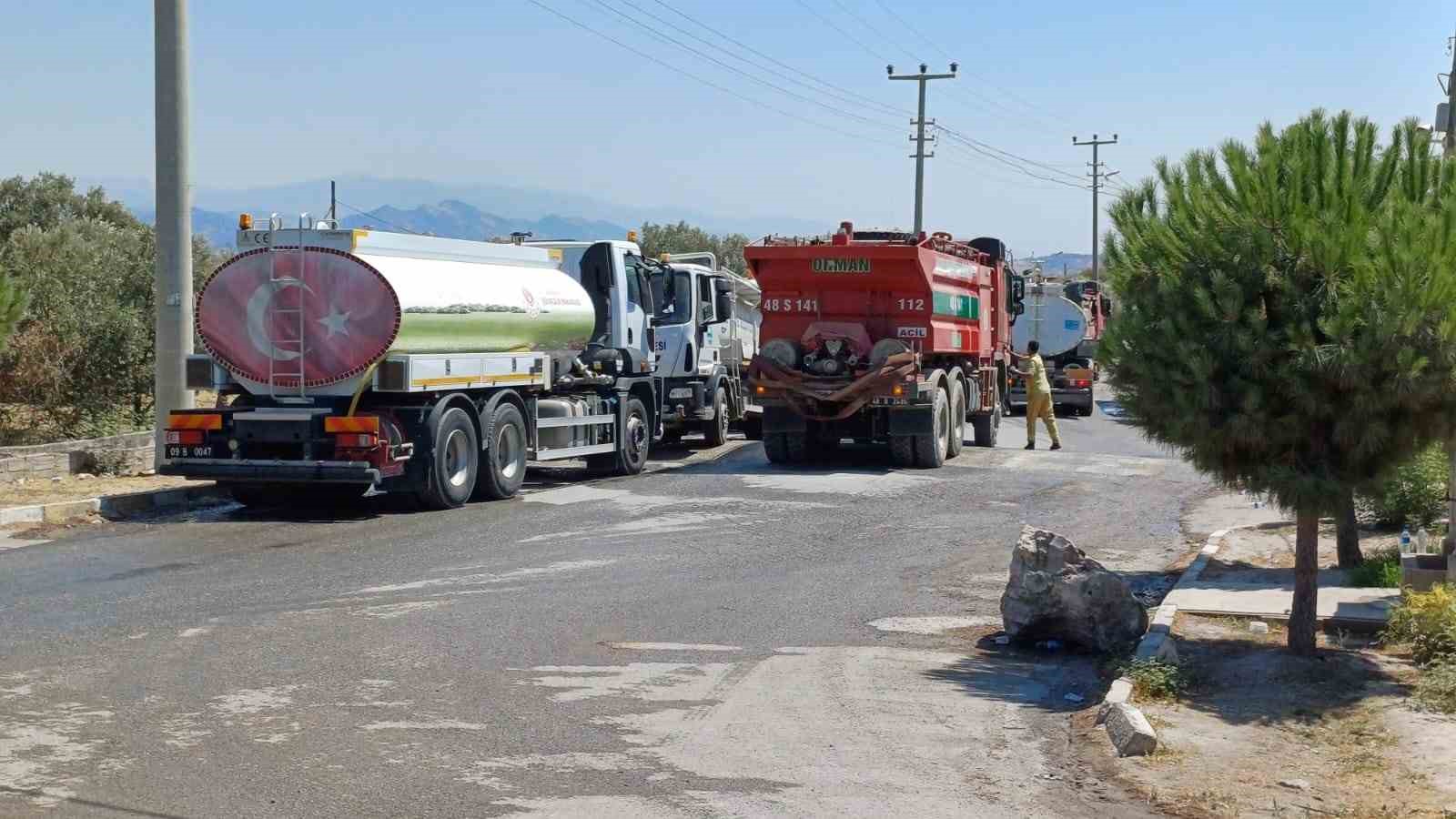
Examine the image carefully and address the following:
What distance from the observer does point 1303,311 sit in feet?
26.2

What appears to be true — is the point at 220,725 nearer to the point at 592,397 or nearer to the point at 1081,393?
the point at 592,397

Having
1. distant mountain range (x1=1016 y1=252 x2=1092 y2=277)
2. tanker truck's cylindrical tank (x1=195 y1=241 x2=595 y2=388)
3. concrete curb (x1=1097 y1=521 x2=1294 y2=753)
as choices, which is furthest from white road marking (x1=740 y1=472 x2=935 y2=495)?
distant mountain range (x1=1016 y1=252 x2=1092 y2=277)

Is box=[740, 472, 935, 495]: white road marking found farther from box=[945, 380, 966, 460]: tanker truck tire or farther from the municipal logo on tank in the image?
the municipal logo on tank

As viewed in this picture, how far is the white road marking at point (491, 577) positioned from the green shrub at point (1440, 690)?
6.28 meters

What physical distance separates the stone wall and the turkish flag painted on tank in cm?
301

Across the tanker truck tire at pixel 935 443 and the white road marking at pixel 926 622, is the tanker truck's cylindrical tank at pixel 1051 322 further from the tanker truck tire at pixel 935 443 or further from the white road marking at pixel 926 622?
the white road marking at pixel 926 622

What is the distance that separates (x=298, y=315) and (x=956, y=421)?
1018cm

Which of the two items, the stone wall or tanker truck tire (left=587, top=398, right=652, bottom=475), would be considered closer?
the stone wall

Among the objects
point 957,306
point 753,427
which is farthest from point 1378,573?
point 753,427

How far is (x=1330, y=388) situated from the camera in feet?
26.5

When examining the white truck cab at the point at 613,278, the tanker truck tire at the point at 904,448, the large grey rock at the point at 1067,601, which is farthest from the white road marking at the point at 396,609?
the tanker truck tire at the point at 904,448

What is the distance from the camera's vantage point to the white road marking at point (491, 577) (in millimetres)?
11078

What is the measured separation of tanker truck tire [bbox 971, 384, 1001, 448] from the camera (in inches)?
969

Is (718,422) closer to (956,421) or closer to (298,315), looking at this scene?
(956,421)
